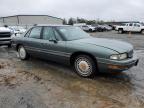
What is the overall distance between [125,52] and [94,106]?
200 centimetres

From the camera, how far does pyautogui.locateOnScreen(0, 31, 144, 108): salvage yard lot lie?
3953 millimetres

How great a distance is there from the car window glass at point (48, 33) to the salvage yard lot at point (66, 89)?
3.38ft

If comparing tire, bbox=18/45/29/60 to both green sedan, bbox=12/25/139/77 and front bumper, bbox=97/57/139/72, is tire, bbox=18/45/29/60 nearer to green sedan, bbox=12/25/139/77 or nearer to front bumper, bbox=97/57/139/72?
green sedan, bbox=12/25/139/77

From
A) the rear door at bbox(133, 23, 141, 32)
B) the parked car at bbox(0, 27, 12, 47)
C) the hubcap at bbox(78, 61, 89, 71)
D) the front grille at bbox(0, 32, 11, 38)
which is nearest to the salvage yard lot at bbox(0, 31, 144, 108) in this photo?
the hubcap at bbox(78, 61, 89, 71)

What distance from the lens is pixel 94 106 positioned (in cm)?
380

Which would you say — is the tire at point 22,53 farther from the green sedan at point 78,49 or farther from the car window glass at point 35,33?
the car window glass at point 35,33

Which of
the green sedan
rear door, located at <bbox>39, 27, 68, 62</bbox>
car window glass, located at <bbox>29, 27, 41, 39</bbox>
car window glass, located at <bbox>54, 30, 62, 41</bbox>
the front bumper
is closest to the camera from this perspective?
the front bumper

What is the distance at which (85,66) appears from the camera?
548 centimetres

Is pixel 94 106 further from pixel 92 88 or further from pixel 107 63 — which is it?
pixel 107 63

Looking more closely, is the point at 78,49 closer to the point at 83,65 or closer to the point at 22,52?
the point at 83,65

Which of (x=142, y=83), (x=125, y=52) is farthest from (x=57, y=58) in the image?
(x=142, y=83)

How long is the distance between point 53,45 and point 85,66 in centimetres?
135

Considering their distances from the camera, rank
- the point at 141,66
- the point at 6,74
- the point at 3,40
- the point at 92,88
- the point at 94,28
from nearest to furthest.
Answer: the point at 92,88 → the point at 6,74 → the point at 141,66 → the point at 3,40 → the point at 94,28

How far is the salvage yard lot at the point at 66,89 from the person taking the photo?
13.0 feet
